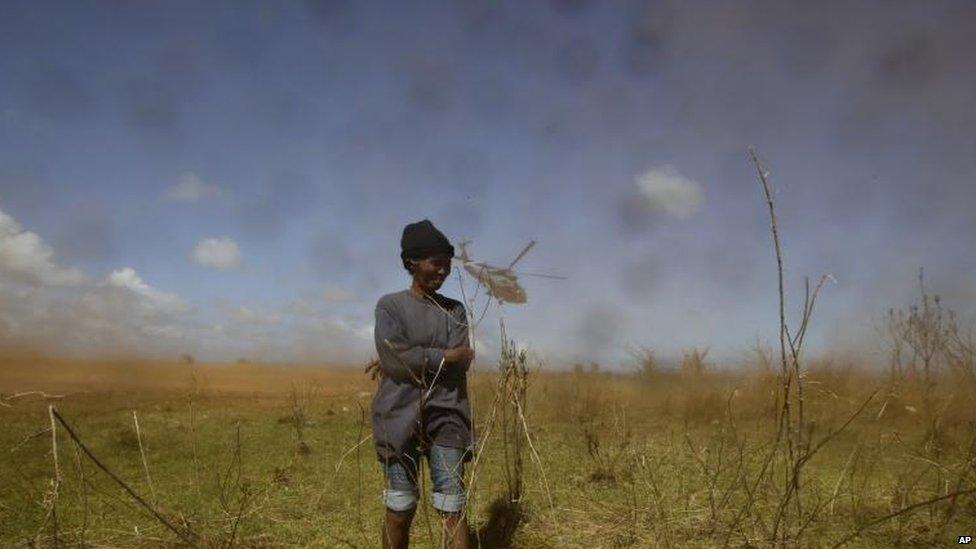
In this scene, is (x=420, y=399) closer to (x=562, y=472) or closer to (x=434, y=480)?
(x=434, y=480)

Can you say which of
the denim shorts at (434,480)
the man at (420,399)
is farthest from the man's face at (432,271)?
the denim shorts at (434,480)

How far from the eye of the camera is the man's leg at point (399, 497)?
2.77 meters

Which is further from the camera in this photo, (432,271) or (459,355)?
(432,271)

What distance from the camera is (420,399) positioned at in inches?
107

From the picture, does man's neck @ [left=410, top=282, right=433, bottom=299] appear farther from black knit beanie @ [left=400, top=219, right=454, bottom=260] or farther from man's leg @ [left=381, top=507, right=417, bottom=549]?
man's leg @ [left=381, top=507, right=417, bottom=549]

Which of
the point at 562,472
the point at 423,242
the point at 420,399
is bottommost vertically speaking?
the point at 562,472

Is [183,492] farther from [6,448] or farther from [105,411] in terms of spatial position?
[105,411]

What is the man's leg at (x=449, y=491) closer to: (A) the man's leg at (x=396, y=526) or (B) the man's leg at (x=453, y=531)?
(B) the man's leg at (x=453, y=531)

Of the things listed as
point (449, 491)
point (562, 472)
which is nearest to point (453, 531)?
point (449, 491)

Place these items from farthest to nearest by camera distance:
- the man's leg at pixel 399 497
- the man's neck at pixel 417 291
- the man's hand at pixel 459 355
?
the man's neck at pixel 417 291, the man's leg at pixel 399 497, the man's hand at pixel 459 355

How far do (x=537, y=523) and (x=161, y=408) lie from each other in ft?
26.9

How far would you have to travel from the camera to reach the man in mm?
2709

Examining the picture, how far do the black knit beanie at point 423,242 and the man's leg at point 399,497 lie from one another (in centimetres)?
90

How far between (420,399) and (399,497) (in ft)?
1.48
